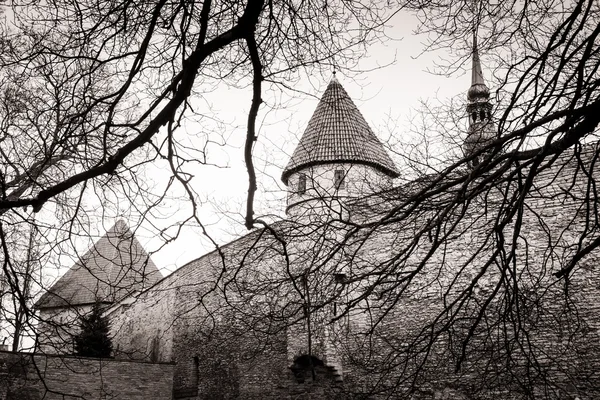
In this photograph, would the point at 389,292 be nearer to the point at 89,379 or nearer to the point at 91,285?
the point at 89,379

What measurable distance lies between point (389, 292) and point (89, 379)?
32.0ft

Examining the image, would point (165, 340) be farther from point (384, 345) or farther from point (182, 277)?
point (384, 345)

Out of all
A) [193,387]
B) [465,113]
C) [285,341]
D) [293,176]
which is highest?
[293,176]

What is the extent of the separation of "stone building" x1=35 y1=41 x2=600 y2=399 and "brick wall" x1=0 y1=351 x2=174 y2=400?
5.93ft

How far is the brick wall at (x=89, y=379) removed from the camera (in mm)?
11672

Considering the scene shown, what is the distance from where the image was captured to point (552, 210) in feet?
32.4

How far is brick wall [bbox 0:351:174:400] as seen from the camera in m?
11.7

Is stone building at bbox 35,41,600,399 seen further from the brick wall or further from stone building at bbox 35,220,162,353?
the brick wall

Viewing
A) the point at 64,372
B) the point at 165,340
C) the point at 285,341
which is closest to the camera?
the point at 64,372

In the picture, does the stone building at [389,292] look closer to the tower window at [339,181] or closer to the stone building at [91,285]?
the tower window at [339,181]

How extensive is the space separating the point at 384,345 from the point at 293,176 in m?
7.95

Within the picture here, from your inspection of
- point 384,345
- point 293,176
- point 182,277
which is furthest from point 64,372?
point 293,176

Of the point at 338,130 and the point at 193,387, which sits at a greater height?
the point at 338,130

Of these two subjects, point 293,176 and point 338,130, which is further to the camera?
point 293,176
